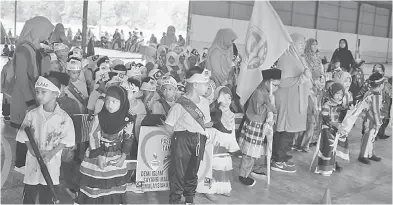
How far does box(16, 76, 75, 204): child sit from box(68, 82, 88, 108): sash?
1137mm

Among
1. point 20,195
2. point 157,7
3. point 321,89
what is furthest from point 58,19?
point 20,195

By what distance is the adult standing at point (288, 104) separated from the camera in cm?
582

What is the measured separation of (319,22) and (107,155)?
19.8 metres

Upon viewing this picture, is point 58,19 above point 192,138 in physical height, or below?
above

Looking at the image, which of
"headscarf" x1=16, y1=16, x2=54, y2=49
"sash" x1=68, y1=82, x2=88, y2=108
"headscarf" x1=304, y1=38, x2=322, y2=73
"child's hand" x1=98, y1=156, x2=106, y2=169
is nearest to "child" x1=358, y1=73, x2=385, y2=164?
"headscarf" x1=304, y1=38, x2=322, y2=73

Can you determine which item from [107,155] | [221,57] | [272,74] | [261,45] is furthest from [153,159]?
[221,57]

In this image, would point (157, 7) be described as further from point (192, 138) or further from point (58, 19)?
point (192, 138)

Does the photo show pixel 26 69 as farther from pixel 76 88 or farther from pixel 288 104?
pixel 288 104

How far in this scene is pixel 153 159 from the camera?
14.3 ft

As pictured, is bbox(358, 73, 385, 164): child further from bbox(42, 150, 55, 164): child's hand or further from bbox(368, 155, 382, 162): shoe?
bbox(42, 150, 55, 164): child's hand

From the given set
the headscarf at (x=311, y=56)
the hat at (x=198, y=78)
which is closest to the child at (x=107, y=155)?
the hat at (x=198, y=78)

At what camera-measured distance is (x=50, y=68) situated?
198 inches

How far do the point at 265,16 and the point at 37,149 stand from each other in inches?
123

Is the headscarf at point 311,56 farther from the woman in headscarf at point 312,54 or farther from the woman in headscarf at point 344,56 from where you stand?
the woman in headscarf at point 344,56
